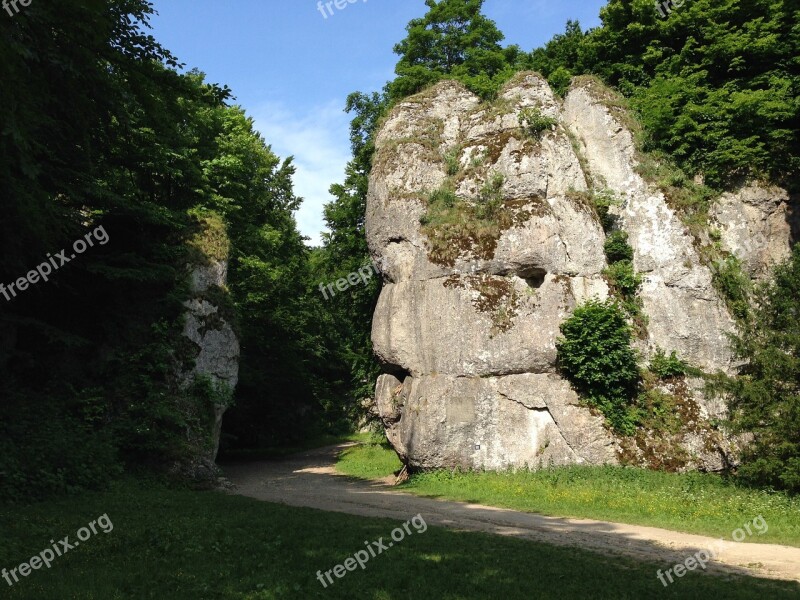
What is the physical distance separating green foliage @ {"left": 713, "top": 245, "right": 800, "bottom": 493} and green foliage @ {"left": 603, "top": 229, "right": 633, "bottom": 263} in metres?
5.50

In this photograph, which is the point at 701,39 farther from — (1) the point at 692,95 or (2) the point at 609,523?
(2) the point at 609,523

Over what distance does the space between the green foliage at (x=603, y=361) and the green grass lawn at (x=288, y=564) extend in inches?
383

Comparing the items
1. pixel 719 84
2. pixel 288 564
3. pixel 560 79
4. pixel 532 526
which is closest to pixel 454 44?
pixel 560 79

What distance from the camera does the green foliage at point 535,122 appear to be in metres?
22.9

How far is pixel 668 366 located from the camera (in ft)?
65.1

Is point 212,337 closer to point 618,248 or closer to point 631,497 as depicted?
point 631,497

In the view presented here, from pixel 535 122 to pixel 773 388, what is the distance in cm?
1260

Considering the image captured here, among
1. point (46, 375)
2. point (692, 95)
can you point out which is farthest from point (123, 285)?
point (692, 95)

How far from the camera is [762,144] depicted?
21.8m

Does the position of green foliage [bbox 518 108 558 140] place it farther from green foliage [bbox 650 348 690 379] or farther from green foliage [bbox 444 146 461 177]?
green foliage [bbox 650 348 690 379]

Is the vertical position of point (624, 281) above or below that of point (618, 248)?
below

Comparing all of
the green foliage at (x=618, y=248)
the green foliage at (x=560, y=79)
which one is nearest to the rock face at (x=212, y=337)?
the green foliage at (x=618, y=248)

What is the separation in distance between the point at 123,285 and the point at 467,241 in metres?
11.5

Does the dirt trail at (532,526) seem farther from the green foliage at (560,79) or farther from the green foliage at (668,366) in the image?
the green foliage at (560,79)
